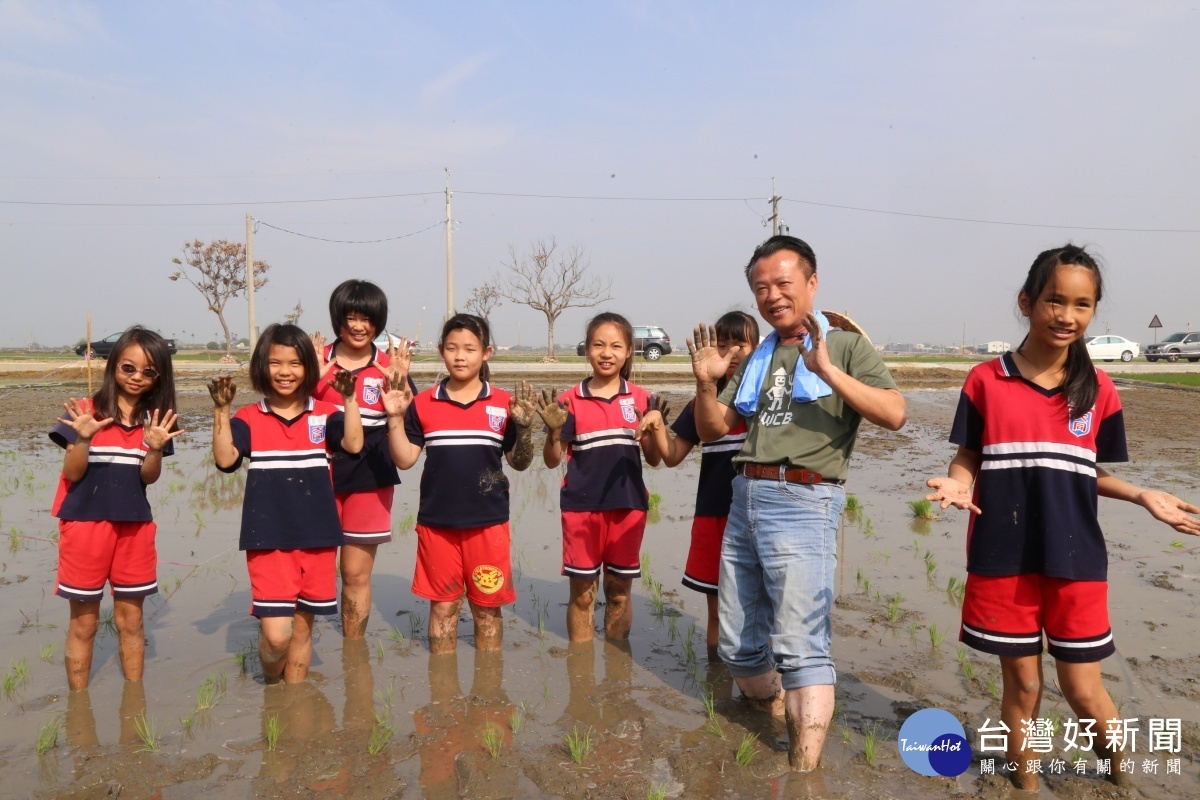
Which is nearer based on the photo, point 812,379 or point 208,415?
point 812,379

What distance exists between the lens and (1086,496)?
2.77 m

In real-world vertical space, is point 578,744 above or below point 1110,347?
below

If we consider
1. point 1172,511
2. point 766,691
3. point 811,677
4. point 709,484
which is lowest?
point 766,691

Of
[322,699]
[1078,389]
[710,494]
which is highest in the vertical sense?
[1078,389]

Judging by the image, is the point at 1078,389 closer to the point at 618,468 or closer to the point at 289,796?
the point at 618,468

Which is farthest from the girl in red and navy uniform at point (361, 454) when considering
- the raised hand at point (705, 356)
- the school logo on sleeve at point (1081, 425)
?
the school logo on sleeve at point (1081, 425)

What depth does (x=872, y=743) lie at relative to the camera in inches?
122

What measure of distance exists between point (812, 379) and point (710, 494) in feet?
3.48

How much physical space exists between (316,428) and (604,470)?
1332 millimetres

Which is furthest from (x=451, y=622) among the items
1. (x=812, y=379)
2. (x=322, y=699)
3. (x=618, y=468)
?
(x=812, y=379)

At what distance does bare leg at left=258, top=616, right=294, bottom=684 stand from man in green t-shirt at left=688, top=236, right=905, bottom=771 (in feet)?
6.06

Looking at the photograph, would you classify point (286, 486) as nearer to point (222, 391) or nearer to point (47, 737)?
point (222, 391)

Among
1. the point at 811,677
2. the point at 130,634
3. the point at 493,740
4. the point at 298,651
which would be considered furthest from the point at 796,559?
the point at 130,634

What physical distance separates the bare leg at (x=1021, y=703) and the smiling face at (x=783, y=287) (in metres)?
1.37
